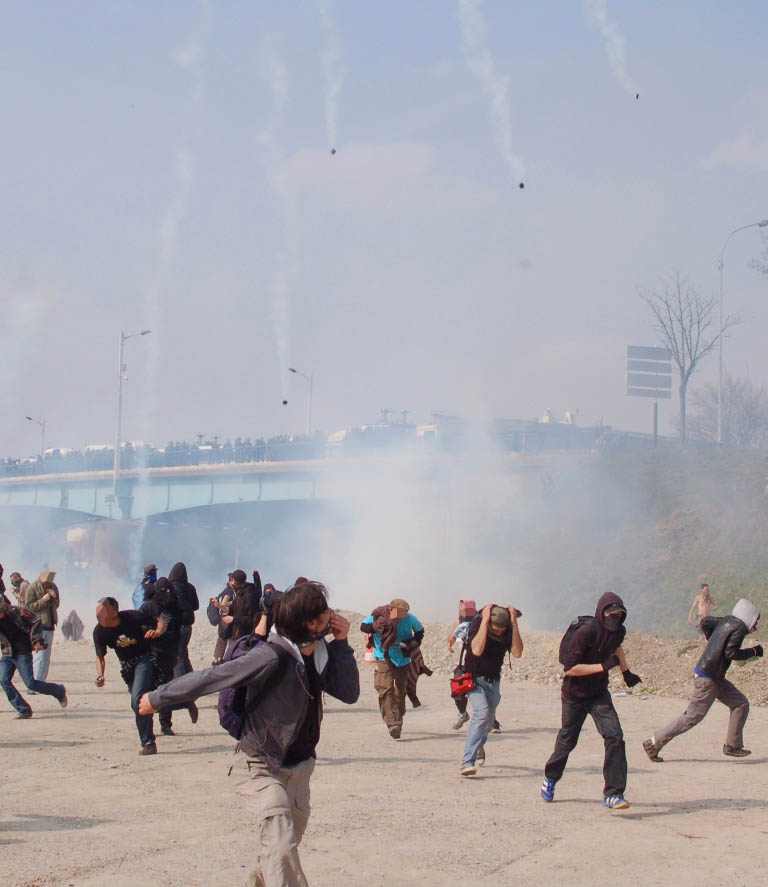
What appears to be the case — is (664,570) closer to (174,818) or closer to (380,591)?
(380,591)

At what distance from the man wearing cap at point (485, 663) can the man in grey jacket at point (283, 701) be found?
4.99 m

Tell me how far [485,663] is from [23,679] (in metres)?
6.18

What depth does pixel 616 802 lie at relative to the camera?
8.46 metres

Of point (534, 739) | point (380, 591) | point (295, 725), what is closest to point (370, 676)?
point (534, 739)

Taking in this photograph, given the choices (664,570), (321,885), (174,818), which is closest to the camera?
(321,885)

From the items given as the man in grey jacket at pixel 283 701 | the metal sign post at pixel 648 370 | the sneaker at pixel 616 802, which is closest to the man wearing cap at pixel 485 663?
the sneaker at pixel 616 802

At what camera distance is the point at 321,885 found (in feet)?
21.0

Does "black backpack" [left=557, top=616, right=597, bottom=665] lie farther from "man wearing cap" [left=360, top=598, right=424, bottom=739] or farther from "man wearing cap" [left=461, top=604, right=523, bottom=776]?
"man wearing cap" [left=360, top=598, right=424, bottom=739]

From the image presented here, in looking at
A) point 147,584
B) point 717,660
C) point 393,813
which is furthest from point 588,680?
point 147,584

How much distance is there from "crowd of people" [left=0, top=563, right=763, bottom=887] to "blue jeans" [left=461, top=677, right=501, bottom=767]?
13 millimetres

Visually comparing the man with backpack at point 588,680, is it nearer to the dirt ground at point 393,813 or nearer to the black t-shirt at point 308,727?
the dirt ground at point 393,813

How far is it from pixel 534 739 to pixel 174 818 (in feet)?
19.3

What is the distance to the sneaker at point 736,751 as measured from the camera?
11367 mm

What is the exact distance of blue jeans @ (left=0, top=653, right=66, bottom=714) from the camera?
1275 centimetres
